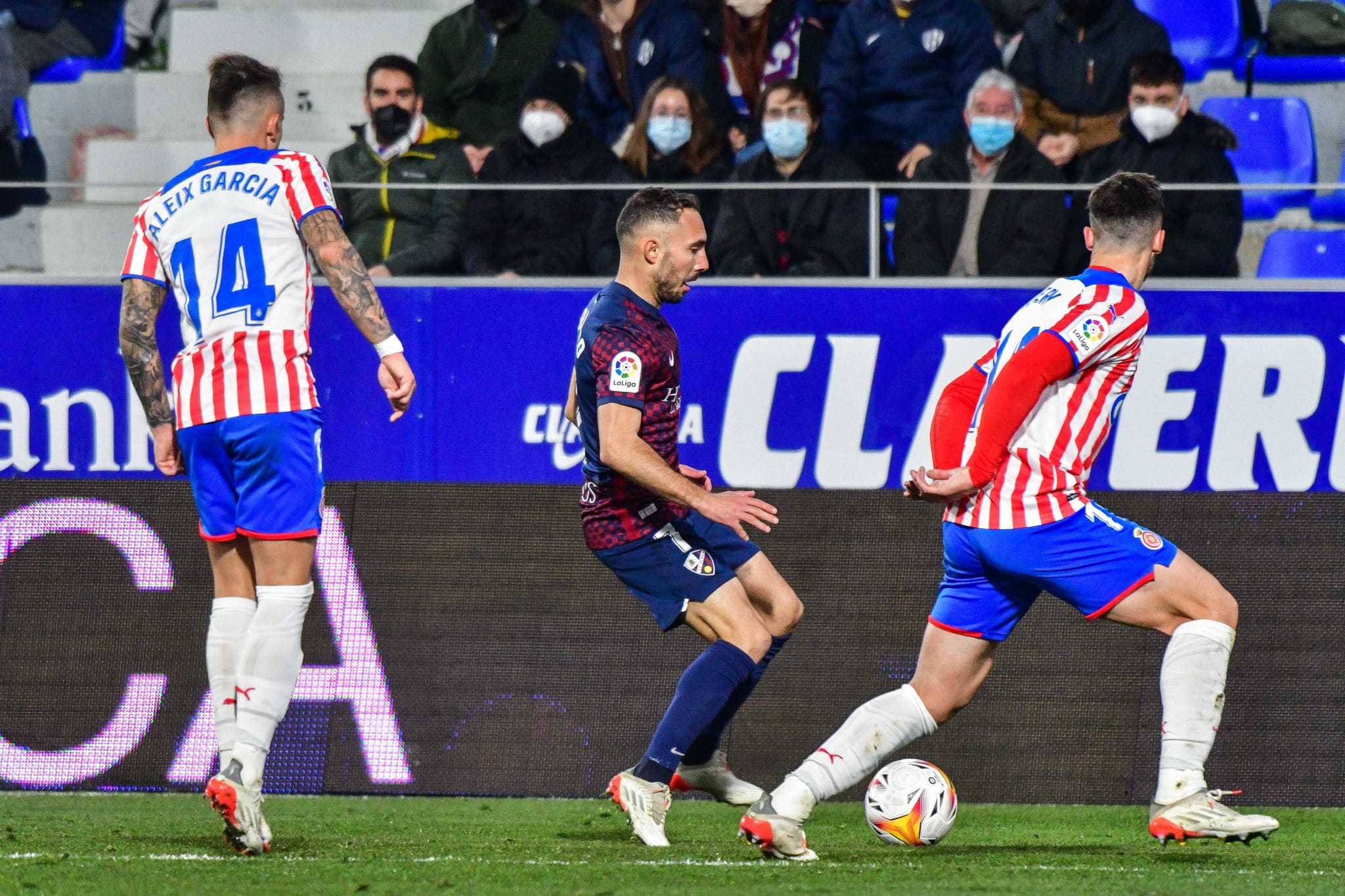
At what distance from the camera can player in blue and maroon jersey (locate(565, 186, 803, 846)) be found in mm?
4895

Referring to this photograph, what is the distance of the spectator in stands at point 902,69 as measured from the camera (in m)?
9.57

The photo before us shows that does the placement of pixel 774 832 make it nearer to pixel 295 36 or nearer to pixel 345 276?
pixel 345 276

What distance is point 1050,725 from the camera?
645 centimetres

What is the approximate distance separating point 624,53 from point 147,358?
223 inches

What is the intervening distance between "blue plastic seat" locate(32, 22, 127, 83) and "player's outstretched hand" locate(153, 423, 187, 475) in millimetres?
7499

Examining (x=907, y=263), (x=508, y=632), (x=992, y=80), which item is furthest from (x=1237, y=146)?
(x=508, y=632)

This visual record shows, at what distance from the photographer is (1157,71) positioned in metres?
9.16

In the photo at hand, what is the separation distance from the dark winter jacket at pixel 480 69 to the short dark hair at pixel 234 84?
200 inches

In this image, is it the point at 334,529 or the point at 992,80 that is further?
the point at 992,80

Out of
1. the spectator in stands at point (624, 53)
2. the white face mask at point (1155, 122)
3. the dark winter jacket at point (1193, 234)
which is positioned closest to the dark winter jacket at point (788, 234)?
the dark winter jacket at point (1193, 234)

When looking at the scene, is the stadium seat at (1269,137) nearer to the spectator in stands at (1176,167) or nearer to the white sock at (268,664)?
the spectator in stands at (1176,167)

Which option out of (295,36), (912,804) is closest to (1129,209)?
(912,804)

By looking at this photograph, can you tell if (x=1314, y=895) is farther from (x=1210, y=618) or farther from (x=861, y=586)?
(x=861, y=586)

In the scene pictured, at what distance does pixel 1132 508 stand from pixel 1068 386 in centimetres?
205
